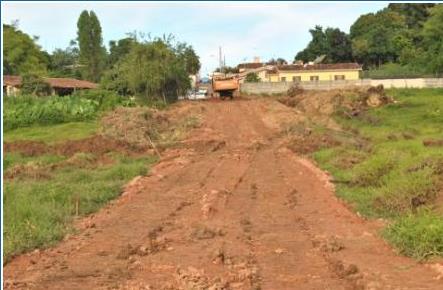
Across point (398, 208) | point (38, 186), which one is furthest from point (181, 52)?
point (398, 208)

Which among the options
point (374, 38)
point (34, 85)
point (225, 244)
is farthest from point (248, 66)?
point (225, 244)

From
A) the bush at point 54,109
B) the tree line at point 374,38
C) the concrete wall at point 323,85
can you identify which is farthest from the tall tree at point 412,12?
the bush at point 54,109

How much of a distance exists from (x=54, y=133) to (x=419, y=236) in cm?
2698

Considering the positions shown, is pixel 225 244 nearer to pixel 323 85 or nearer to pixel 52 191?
pixel 52 191

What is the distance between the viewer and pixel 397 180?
13.5 meters

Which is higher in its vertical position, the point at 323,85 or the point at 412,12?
the point at 412,12

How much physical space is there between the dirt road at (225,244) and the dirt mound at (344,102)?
60.6 feet

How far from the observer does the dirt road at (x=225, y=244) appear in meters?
7.73

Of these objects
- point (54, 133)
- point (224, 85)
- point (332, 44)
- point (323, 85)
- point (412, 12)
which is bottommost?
point (54, 133)

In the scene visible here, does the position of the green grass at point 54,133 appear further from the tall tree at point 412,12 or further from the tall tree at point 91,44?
the tall tree at point 412,12

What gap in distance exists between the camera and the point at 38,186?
618 inches

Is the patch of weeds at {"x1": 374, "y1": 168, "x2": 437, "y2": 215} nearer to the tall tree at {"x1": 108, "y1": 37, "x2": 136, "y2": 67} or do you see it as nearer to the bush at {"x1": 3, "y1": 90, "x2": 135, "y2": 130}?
the bush at {"x1": 3, "y1": 90, "x2": 135, "y2": 130}

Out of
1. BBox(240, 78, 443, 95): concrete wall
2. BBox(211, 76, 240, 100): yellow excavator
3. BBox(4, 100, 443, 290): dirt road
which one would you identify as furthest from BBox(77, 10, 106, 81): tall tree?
BBox(4, 100, 443, 290): dirt road

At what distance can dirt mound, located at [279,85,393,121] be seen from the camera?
36.7 metres
